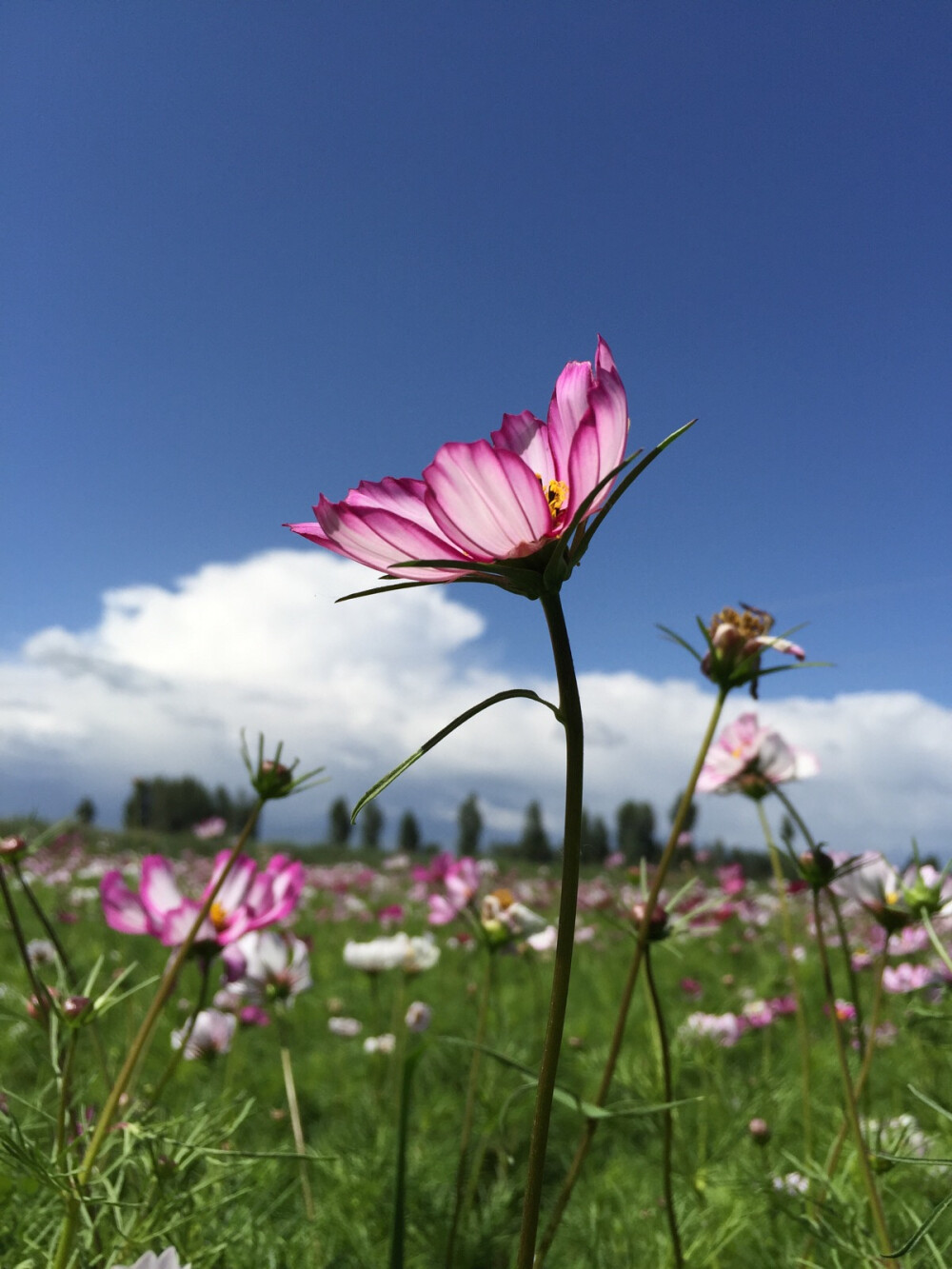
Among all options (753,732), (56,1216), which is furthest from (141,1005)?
(753,732)

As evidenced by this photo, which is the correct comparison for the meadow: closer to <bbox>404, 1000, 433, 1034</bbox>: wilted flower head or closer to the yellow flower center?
<bbox>404, 1000, 433, 1034</bbox>: wilted flower head

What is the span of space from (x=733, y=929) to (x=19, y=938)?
5.80 m

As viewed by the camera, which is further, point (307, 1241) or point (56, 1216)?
point (307, 1241)

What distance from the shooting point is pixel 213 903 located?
110 centimetres

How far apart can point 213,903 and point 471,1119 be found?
56 cm

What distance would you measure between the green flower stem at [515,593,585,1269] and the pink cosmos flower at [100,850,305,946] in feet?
2.13

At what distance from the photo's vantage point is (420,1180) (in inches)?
64.4

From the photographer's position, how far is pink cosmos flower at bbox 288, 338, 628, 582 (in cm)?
49

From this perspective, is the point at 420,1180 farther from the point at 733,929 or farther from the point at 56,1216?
the point at 733,929

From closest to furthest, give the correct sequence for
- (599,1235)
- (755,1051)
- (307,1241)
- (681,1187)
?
(307,1241), (599,1235), (681,1187), (755,1051)

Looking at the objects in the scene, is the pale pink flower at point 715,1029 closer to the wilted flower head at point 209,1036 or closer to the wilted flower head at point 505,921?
the wilted flower head at point 505,921

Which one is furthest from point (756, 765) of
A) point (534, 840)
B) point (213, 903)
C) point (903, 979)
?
point (534, 840)

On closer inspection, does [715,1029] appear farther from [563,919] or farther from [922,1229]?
[563,919]

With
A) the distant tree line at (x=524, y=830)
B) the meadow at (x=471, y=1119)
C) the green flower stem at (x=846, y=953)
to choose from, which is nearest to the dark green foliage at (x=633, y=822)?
the distant tree line at (x=524, y=830)
